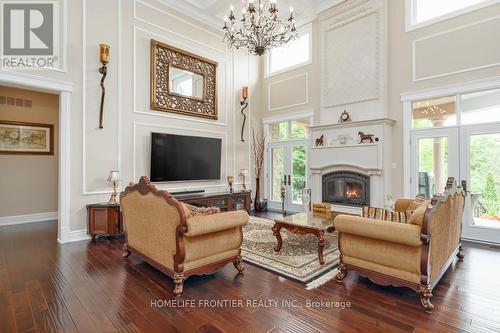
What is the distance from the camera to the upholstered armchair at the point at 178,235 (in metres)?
2.52

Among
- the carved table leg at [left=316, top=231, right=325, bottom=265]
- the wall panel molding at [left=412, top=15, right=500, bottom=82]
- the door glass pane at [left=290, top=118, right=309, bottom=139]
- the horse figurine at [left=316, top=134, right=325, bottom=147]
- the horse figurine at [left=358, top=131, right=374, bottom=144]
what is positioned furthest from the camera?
the door glass pane at [left=290, top=118, right=309, bottom=139]

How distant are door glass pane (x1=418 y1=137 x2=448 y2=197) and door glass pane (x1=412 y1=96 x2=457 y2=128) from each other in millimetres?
300

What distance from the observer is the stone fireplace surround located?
530 cm

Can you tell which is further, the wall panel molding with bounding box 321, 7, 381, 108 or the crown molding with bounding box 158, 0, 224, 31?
the crown molding with bounding box 158, 0, 224, 31

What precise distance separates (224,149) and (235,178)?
844 millimetres

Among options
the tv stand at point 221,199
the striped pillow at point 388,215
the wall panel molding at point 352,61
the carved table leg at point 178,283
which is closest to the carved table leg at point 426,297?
the striped pillow at point 388,215

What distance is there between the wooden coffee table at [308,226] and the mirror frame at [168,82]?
143 inches

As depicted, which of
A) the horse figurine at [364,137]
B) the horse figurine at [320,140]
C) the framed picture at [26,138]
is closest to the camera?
the horse figurine at [364,137]

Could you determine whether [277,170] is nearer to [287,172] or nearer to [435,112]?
[287,172]

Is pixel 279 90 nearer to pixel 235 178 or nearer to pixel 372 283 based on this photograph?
pixel 235 178

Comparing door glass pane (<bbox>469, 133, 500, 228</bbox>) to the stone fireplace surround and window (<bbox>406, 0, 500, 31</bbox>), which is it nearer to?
the stone fireplace surround

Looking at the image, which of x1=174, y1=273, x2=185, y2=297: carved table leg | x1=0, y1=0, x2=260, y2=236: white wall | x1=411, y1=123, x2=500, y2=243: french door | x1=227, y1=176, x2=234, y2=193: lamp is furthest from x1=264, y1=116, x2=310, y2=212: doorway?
x1=174, y1=273, x2=185, y2=297: carved table leg

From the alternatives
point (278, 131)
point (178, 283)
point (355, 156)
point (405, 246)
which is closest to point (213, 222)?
point (178, 283)
